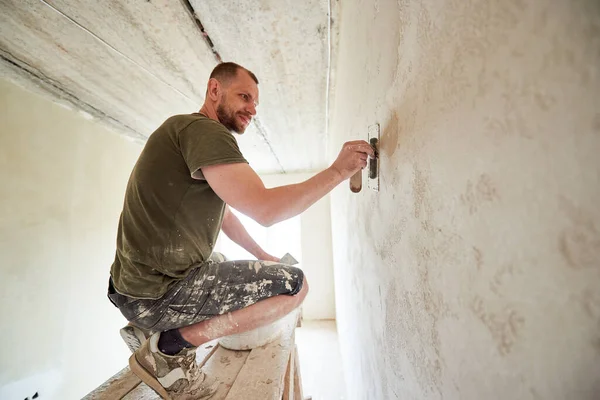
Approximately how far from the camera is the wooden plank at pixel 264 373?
982 mm

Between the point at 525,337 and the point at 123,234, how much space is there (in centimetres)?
118

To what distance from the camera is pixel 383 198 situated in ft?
2.49

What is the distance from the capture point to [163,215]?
3.17 ft

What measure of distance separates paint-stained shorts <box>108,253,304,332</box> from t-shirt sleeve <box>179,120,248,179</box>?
409 mm

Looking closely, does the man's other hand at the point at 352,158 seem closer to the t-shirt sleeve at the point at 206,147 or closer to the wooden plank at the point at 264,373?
the t-shirt sleeve at the point at 206,147

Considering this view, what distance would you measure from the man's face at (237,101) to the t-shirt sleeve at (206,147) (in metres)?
0.26

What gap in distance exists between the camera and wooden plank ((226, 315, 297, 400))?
982 mm

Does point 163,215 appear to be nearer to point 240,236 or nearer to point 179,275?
point 179,275

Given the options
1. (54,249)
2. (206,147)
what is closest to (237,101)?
(206,147)

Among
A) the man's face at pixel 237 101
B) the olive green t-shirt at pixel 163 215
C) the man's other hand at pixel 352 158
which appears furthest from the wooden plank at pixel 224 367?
the man's face at pixel 237 101

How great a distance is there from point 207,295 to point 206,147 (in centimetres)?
56

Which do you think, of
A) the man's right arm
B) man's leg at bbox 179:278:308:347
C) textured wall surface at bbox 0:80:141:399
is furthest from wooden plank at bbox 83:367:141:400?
textured wall surface at bbox 0:80:141:399

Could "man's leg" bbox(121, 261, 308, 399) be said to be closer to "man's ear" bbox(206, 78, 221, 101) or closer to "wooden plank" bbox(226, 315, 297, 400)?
"wooden plank" bbox(226, 315, 297, 400)

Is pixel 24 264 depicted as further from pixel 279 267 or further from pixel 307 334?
pixel 307 334
